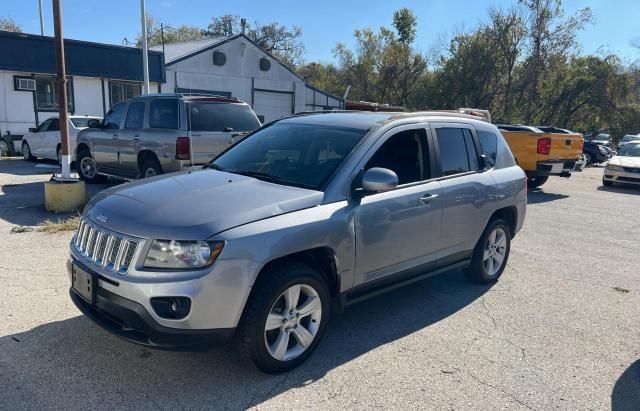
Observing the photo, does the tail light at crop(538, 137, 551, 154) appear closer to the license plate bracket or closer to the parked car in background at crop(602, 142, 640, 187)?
the parked car in background at crop(602, 142, 640, 187)

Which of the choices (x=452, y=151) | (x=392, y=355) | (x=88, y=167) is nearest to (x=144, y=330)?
(x=392, y=355)

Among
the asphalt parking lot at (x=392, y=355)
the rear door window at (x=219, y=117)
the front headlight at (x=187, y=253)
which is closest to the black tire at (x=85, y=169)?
the rear door window at (x=219, y=117)

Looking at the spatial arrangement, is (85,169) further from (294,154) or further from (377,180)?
(377,180)

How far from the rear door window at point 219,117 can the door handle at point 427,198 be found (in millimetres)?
5247

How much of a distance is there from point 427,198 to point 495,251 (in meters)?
1.69

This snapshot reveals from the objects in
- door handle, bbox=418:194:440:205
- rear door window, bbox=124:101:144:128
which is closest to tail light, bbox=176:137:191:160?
rear door window, bbox=124:101:144:128

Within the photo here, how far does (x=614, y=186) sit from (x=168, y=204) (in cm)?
1657

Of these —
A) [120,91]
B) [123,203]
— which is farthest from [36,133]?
[123,203]

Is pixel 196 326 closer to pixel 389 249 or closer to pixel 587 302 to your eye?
pixel 389 249

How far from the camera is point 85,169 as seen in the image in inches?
439

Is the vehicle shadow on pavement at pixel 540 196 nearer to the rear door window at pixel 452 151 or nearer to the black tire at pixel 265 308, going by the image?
the rear door window at pixel 452 151

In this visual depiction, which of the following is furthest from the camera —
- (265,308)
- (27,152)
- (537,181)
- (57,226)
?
(27,152)

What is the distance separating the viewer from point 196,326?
298 centimetres

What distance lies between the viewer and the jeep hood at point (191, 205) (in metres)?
3.05
